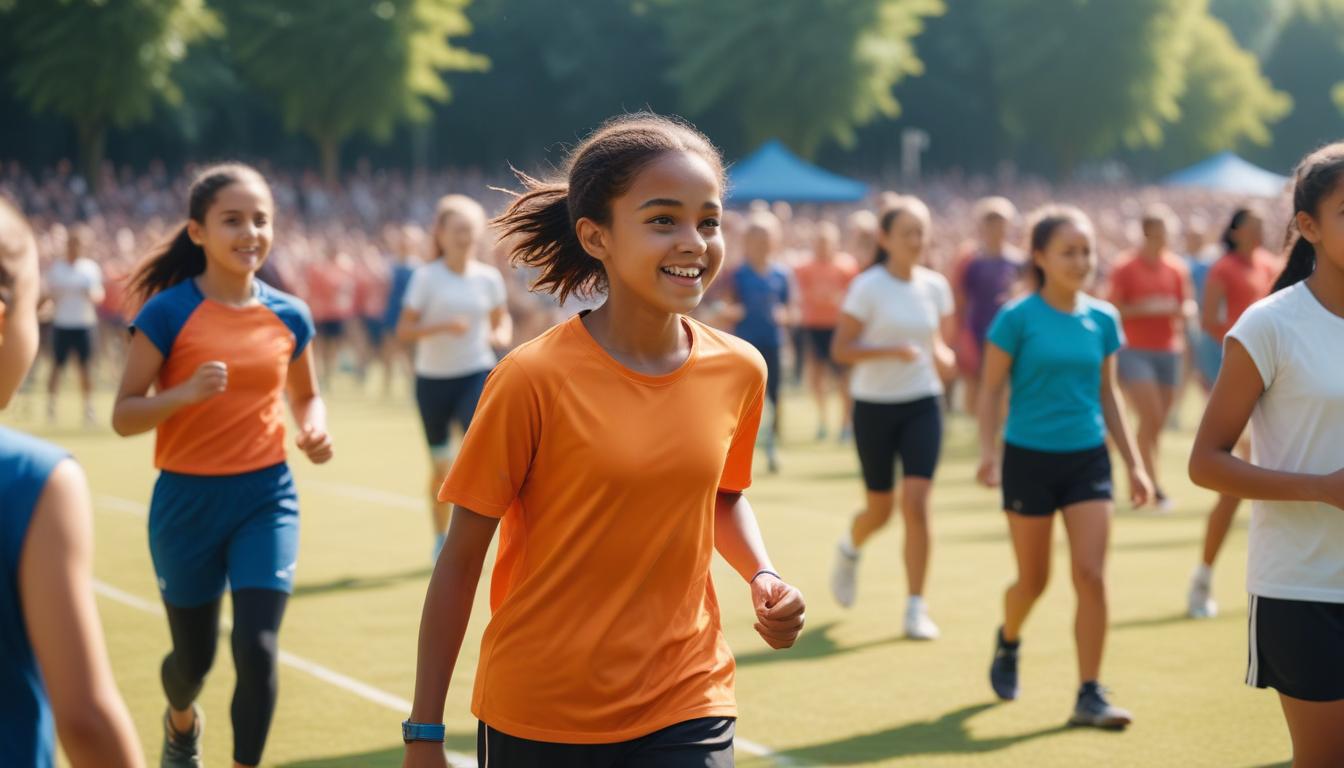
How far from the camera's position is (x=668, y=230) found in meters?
3.47

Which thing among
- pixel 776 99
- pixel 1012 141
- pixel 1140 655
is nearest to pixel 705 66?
pixel 776 99

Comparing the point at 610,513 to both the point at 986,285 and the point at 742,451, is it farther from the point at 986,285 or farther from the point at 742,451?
the point at 986,285

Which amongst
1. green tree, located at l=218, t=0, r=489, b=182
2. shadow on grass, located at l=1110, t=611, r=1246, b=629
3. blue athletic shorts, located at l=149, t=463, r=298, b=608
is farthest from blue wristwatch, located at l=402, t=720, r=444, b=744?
green tree, located at l=218, t=0, r=489, b=182

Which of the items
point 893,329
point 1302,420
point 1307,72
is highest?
point 1307,72

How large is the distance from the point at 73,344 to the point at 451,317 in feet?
33.5

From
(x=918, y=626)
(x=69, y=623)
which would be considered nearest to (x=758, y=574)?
(x=69, y=623)

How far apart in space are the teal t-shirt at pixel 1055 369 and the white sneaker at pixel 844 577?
83.0 inches

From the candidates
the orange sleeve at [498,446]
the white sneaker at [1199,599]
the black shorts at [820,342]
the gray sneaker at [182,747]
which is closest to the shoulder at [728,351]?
the orange sleeve at [498,446]

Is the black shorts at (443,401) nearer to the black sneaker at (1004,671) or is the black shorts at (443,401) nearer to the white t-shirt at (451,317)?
the white t-shirt at (451,317)

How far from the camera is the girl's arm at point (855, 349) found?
891 cm

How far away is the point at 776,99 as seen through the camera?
182 feet

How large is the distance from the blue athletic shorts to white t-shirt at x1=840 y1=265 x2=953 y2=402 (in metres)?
4.16

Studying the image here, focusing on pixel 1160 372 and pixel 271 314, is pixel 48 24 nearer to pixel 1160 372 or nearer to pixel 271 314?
pixel 1160 372

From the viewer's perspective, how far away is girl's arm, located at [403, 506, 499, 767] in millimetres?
3283
